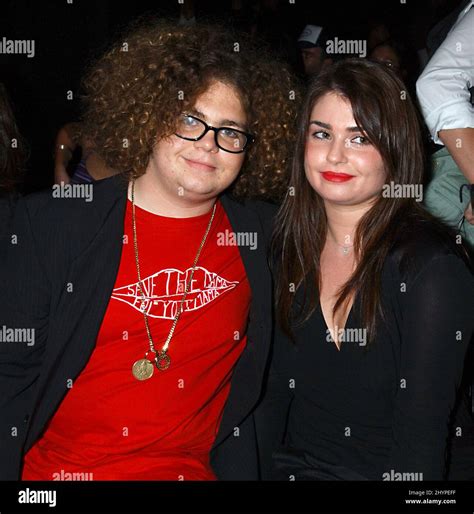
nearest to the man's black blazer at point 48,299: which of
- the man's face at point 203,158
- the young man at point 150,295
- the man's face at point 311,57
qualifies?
the young man at point 150,295

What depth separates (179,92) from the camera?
1.85 metres

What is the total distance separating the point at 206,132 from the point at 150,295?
439mm

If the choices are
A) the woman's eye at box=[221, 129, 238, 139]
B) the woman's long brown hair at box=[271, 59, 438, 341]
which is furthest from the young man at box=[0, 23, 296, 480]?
the woman's long brown hair at box=[271, 59, 438, 341]

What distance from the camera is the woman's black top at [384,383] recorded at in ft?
5.53

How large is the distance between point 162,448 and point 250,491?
0.28 metres

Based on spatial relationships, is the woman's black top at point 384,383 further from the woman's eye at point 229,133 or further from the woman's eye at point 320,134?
the woman's eye at point 229,133

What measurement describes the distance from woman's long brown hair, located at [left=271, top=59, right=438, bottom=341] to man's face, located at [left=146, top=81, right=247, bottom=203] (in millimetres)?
235

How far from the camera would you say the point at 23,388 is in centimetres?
174

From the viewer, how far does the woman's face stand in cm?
182

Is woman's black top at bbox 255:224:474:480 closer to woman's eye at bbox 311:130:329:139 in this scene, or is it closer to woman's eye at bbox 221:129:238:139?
woman's eye at bbox 311:130:329:139

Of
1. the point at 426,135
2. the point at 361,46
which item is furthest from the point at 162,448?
the point at 361,46

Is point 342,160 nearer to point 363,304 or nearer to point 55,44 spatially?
point 363,304

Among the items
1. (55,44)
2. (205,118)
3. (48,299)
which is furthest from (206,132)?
(55,44)

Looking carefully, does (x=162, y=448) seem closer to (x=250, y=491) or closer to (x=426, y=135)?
(x=250, y=491)
